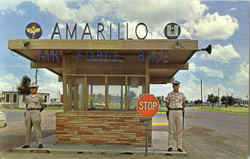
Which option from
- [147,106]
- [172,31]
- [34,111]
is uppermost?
[172,31]

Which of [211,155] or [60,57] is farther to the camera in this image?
[60,57]

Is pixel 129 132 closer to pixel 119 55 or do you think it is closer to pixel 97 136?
pixel 97 136

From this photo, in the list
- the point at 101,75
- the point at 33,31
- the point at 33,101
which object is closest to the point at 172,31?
the point at 101,75

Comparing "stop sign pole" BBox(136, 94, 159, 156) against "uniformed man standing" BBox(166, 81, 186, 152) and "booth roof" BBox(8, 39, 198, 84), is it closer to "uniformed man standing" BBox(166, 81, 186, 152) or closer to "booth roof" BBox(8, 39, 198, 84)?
"uniformed man standing" BBox(166, 81, 186, 152)

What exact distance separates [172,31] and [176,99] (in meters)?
2.33

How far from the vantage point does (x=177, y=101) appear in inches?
303

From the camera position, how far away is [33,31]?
868cm

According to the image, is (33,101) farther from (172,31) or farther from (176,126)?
(172,31)

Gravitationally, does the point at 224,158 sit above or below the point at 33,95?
below

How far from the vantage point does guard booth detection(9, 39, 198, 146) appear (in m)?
8.30

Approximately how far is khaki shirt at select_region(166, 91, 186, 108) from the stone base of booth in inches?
46.0

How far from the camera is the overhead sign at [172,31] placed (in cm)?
823

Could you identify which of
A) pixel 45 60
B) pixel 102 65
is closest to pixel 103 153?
pixel 102 65

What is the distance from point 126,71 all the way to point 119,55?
27.0 inches
